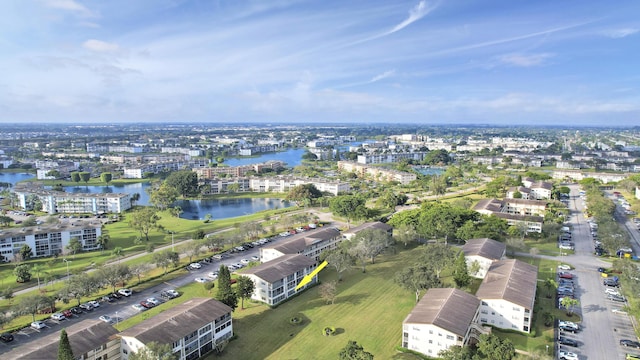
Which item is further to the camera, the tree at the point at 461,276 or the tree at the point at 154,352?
the tree at the point at 461,276

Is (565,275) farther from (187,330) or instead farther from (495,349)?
(187,330)

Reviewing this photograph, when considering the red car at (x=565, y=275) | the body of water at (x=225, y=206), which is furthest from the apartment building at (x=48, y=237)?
the red car at (x=565, y=275)

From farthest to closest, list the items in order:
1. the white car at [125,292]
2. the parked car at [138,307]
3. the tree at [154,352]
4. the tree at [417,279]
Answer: the white car at [125,292] → the parked car at [138,307] → the tree at [417,279] → the tree at [154,352]

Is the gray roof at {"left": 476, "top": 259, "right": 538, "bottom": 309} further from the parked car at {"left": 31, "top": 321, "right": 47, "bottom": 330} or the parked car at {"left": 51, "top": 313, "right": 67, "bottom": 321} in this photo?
the parked car at {"left": 31, "top": 321, "right": 47, "bottom": 330}

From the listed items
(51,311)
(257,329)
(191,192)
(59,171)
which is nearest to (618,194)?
(257,329)

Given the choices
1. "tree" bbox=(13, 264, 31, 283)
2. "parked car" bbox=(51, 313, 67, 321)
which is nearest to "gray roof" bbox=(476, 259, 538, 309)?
"parked car" bbox=(51, 313, 67, 321)

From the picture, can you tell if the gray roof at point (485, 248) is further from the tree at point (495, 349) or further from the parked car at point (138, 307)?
the parked car at point (138, 307)

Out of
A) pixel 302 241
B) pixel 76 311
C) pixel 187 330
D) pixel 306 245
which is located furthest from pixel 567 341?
pixel 76 311
